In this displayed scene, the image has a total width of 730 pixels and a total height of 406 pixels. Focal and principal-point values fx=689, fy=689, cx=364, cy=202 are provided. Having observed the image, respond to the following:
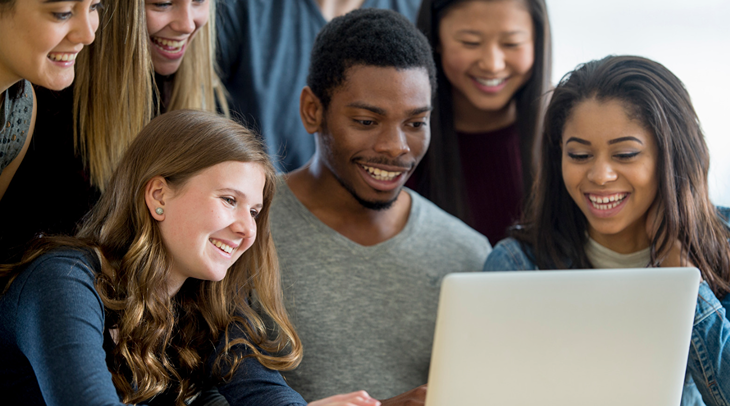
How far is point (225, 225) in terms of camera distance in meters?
1.21

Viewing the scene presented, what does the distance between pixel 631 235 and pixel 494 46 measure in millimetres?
684

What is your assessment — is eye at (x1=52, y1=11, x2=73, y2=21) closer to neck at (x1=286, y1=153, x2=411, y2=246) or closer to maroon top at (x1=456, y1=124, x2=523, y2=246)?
neck at (x1=286, y1=153, x2=411, y2=246)

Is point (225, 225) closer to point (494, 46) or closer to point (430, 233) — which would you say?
point (430, 233)

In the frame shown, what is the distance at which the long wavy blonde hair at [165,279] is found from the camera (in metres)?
1.17

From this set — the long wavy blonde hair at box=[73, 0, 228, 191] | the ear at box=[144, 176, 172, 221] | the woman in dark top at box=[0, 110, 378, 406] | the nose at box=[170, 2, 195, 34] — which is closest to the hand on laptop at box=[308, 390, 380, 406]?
the woman in dark top at box=[0, 110, 378, 406]

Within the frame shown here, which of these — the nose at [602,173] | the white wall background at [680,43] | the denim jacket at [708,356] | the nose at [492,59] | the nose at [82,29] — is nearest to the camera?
the nose at [82,29]

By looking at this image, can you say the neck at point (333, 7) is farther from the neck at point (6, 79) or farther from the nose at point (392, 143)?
the neck at point (6, 79)


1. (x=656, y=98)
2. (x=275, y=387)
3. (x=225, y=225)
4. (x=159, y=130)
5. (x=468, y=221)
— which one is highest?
(x=656, y=98)

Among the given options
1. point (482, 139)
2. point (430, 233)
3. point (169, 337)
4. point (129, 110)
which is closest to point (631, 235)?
point (430, 233)

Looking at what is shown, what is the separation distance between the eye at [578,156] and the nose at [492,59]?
500 millimetres

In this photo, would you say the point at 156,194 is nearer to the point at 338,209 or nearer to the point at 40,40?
the point at 40,40

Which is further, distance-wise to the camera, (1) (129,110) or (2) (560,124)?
(2) (560,124)

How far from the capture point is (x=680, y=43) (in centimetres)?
257

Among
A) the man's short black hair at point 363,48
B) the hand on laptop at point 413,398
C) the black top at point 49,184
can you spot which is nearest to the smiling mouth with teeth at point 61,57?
the black top at point 49,184
